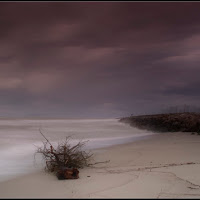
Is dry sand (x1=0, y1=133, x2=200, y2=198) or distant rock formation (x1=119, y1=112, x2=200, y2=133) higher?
distant rock formation (x1=119, y1=112, x2=200, y2=133)

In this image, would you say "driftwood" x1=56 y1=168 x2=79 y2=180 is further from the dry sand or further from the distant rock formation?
the distant rock formation

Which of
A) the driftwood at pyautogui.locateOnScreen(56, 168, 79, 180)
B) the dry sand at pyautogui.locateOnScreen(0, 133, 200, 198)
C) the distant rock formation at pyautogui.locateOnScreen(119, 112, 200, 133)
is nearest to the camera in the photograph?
the dry sand at pyautogui.locateOnScreen(0, 133, 200, 198)

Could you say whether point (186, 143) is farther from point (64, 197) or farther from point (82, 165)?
point (64, 197)

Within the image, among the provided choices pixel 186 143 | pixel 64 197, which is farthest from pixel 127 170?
pixel 186 143

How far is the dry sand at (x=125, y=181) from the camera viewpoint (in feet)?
13.6

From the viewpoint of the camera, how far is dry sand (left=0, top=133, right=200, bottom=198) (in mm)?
4130

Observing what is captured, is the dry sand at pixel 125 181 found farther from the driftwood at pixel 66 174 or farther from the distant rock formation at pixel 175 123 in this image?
the distant rock formation at pixel 175 123

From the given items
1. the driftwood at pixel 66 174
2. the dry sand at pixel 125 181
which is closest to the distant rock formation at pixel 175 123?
the dry sand at pixel 125 181

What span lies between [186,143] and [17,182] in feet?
17.8

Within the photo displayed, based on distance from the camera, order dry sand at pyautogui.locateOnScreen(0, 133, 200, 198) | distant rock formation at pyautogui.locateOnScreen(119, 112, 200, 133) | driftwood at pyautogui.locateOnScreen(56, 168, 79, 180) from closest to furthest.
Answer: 1. dry sand at pyautogui.locateOnScreen(0, 133, 200, 198)
2. driftwood at pyautogui.locateOnScreen(56, 168, 79, 180)
3. distant rock formation at pyautogui.locateOnScreen(119, 112, 200, 133)

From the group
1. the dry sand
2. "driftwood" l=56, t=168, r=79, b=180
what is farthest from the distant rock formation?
"driftwood" l=56, t=168, r=79, b=180

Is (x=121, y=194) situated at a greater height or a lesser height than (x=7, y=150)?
lesser

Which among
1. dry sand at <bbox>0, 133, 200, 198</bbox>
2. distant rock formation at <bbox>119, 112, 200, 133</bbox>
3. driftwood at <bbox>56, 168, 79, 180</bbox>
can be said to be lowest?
dry sand at <bbox>0, 133, 200, 198</bbox>

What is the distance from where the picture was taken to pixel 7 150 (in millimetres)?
8953
